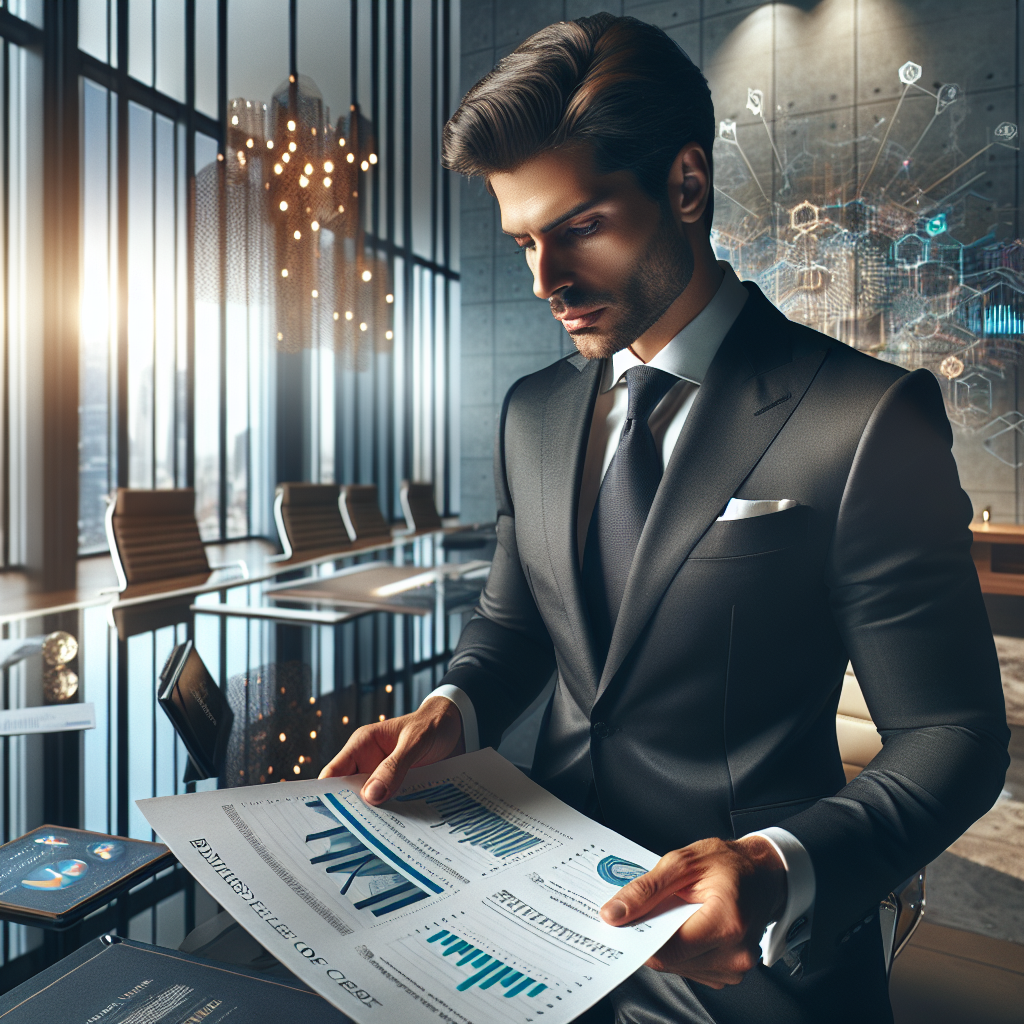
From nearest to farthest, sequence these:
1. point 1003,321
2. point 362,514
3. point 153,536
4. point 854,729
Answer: point 854,729
point 153,536
point 362,514
point 1003,321

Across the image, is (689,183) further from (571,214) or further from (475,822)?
(475,822)

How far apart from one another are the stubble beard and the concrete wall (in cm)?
649

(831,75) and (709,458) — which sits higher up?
(831,75)

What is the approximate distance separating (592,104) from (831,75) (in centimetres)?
737

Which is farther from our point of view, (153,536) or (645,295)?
(153,536)

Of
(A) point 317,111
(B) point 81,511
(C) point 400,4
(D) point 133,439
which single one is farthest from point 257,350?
(A) point 317,111

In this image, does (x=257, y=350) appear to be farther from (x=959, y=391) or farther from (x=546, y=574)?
(x=546, y=574)

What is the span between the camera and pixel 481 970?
47cm

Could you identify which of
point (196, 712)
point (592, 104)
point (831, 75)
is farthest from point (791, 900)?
point (831, 75)

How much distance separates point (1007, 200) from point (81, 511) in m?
8.14

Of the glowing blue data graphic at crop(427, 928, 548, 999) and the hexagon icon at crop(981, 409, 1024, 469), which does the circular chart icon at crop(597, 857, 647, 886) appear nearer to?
the glowing blue data graphic at crop(427, 928, 548, 999)

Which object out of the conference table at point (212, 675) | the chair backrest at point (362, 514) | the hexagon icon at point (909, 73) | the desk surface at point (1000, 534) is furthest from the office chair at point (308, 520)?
the hexagon icon at point (909, 73)

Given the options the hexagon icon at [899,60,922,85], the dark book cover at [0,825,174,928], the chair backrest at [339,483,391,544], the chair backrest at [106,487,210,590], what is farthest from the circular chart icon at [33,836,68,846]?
the hexagon icon at [899,60,922,85]

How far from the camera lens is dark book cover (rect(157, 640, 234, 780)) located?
3.16 ft
